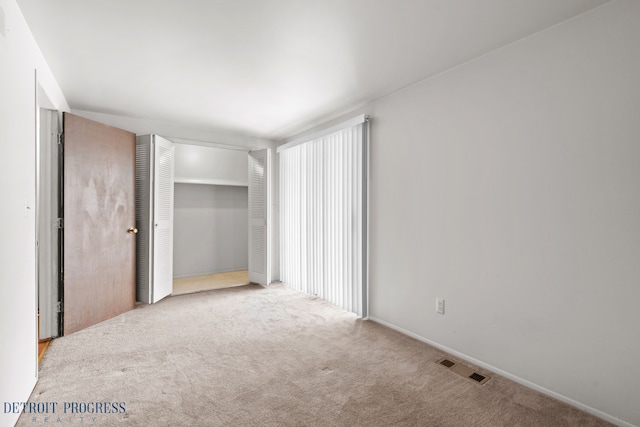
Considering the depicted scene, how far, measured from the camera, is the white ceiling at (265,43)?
1.89 meters

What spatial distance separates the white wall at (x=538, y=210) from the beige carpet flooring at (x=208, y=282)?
305cm

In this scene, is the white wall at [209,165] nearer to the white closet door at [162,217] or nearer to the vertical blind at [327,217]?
the white closet door at [162,217]

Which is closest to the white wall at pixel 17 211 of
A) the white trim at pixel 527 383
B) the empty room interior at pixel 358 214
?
the empty room interior at pixel 358 214

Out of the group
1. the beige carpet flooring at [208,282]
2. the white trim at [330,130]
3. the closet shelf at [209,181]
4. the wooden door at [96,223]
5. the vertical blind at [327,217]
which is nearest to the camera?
the wooden door at [96,223]

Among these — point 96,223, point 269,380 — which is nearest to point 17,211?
point 96,223

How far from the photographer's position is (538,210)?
2.12 meters

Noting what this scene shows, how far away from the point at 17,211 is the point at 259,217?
324cm

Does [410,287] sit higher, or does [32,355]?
[410,287]

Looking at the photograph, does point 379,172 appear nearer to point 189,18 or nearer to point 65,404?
point 189,18

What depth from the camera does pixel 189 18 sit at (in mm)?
2002

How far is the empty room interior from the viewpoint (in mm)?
1830

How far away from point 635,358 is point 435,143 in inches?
74.6

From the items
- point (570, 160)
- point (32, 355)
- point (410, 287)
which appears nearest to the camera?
point (570, 160)

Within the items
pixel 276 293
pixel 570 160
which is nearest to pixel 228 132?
pixel 276 293
